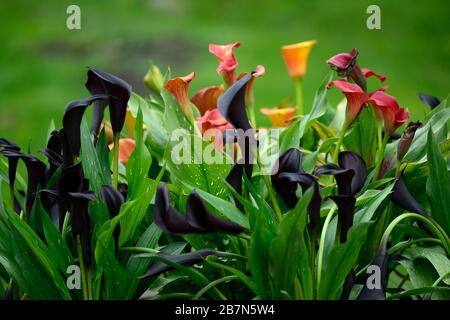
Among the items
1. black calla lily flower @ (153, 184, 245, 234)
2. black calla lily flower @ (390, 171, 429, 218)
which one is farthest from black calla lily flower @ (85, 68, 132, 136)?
black calla lily flower @ (390, 171, 429, 218)

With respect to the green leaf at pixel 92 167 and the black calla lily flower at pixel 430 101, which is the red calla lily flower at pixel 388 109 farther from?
the green leaf at pixel 92 167

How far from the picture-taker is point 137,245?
1.22 metres

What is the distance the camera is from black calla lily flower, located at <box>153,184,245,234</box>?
1.03 m

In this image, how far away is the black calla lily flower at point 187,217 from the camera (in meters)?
1.03

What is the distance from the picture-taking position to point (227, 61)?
1395 mm

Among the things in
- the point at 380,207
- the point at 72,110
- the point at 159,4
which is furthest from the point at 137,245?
the point at 159,4

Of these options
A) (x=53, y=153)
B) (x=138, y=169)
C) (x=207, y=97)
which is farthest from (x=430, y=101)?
(x=53, y=153)

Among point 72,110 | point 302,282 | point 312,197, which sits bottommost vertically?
point 302,282

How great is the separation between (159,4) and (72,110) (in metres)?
6.03

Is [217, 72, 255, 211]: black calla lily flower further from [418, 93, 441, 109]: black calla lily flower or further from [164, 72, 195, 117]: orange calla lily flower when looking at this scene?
[418, 93, 441, 109]: black calla lily flower

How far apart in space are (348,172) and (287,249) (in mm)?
143

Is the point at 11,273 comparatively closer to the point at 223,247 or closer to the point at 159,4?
the point at 223,247

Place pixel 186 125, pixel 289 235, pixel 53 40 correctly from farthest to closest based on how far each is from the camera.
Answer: pixel 53 40
pixel 186 125
pixel 289 235

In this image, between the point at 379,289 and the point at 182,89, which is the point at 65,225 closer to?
the point at 182,89
